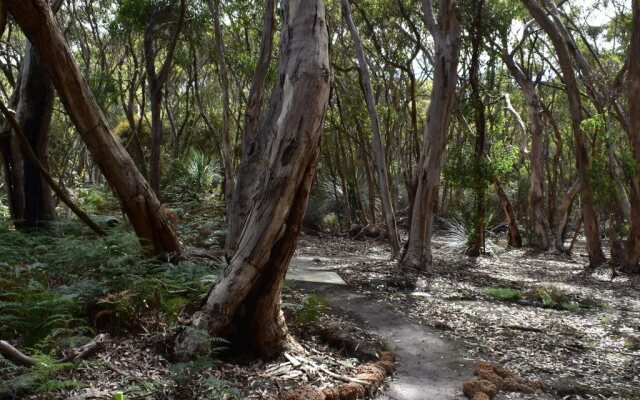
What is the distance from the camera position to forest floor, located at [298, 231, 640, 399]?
5.48 meters

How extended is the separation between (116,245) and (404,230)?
16.5 m

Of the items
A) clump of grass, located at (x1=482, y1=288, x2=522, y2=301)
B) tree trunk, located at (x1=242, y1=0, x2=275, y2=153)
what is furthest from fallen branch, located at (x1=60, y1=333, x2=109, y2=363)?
clump of grass, located at (x1=482, y1=288, x2=522, y2=301)

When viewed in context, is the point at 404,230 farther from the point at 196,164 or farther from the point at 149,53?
the point at 149,53

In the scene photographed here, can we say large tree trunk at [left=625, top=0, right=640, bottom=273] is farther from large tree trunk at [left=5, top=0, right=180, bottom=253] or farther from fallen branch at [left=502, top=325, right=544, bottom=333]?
large tree trunk at [left=5, top=0, right=180, bottom=253]

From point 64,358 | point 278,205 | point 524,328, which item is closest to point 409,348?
point 524,328

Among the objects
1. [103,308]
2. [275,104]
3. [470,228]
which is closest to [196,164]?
[470,228]

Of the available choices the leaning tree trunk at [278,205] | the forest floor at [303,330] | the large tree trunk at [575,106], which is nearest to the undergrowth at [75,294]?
the forest floor at [303,330]

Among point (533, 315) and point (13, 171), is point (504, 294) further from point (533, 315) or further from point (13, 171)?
point (13, 171)

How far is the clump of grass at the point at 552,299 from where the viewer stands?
855 cm

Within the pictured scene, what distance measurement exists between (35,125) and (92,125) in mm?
2310

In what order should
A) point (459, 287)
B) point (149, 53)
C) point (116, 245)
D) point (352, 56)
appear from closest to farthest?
1. point (116, 245)
2. point (459, 287)
3. point (149, 53)
4. point (352, 56)

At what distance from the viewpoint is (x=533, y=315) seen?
7.87 m

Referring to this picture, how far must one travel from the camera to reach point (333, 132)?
23547 mm

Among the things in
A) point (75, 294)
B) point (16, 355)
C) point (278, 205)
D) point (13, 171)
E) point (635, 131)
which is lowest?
point (16, 355)
